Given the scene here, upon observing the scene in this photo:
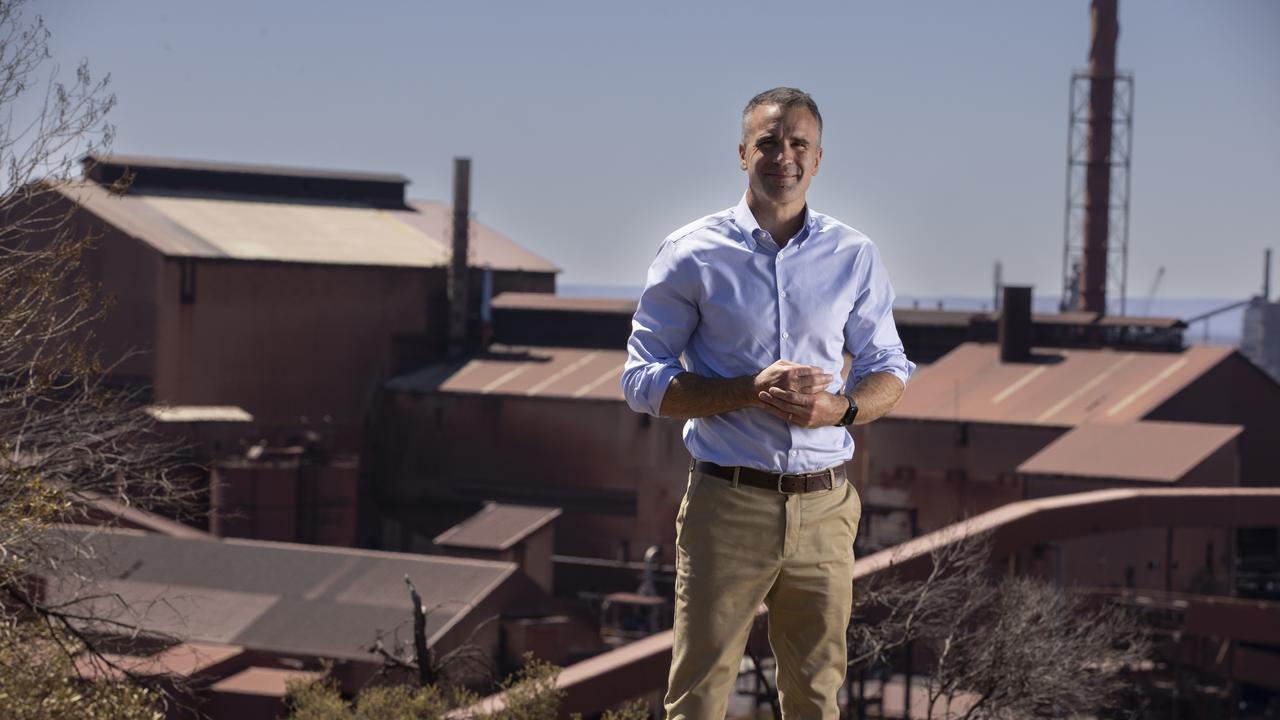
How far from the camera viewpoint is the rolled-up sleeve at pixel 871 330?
4465 mm

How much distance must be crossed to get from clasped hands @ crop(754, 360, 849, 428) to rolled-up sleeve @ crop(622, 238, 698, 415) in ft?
0.83

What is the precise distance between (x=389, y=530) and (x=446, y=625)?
15.1 m

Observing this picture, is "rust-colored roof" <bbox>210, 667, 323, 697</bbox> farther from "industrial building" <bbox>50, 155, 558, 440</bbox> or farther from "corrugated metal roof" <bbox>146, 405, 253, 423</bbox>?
"industrial building" <bbox>50, 155, 558, 440</bbox>

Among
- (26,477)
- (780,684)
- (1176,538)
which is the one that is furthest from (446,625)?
(780,684)

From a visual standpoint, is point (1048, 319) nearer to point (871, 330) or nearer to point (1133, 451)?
point (1133, 451)

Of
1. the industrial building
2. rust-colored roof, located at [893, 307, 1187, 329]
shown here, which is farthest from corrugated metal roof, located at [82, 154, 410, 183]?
rust-colored roof, located at [893, 307, 1187, 329]

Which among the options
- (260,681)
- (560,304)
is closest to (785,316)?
(260,681)

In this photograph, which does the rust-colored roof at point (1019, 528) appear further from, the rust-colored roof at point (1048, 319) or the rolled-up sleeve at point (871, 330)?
the rolled-up sleeve at point (871, 330)

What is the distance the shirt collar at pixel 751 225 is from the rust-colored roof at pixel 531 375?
31.7 m

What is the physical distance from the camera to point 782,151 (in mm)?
4293

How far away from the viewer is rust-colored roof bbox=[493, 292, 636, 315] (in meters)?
42.2

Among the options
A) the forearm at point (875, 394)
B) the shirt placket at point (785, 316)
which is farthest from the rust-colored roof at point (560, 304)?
the shirt placket at point (785, 316)

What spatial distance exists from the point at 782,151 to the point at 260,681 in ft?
66.4

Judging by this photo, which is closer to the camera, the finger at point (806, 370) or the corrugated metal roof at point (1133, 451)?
the finger at point (806, 370)
